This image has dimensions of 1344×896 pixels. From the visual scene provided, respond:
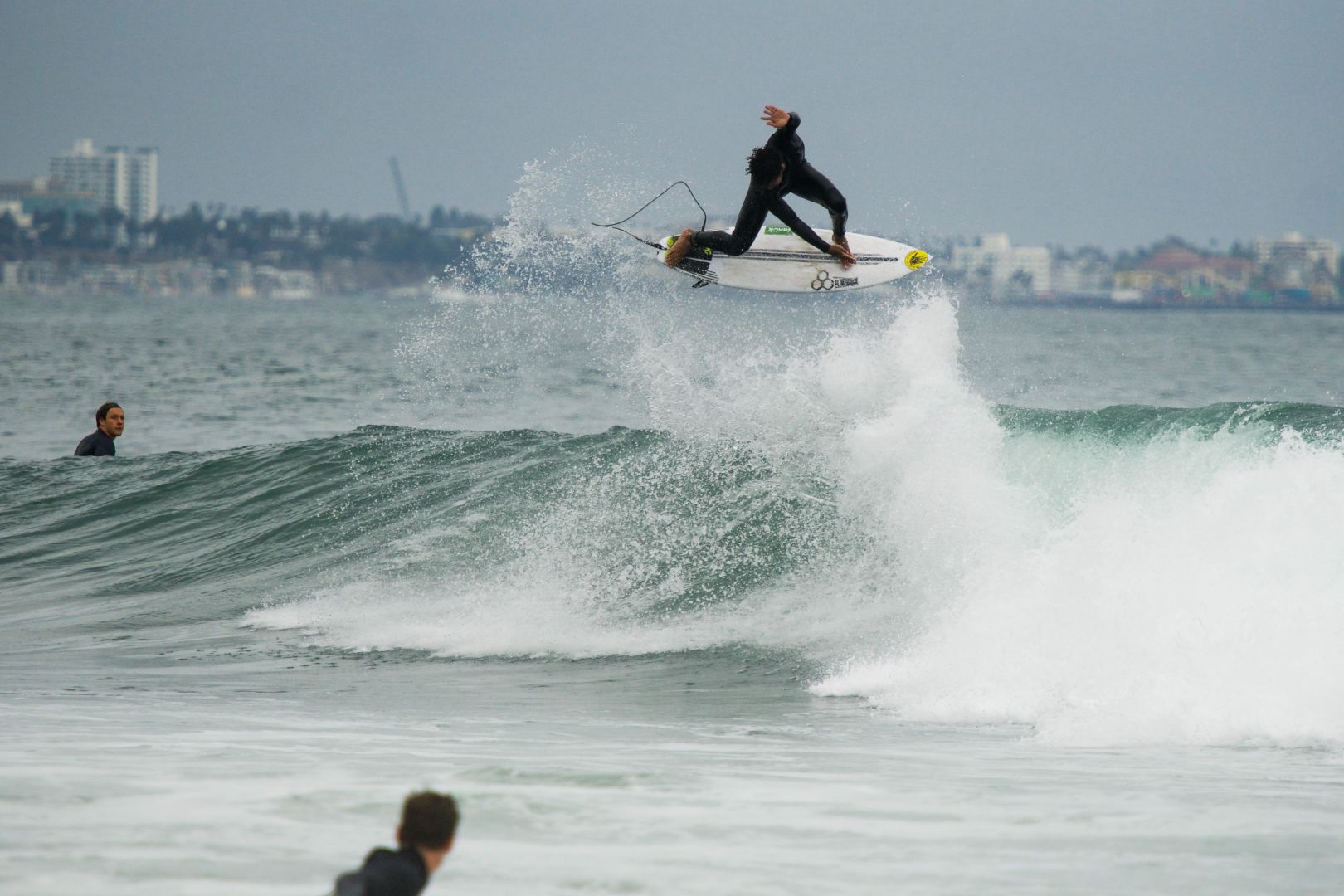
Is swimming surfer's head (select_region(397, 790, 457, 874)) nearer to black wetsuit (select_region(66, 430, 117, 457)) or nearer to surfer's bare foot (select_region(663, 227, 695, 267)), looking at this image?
surfer's bare foot (select_region(663, 227, 695, 267))

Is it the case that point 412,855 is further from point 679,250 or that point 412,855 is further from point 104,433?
point 104,433

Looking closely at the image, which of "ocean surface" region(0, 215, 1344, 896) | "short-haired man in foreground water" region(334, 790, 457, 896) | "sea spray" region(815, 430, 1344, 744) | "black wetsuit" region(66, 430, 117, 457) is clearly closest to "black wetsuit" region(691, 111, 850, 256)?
"ocean surface" region(0, 215, 1344, 896)

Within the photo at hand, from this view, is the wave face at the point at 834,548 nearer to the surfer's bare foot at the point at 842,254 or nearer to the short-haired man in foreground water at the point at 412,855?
the surfer's bare foot at the point at 842,254

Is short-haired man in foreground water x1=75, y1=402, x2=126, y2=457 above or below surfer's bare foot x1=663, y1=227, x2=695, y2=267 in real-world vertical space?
below

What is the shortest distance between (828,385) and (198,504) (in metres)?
7.86

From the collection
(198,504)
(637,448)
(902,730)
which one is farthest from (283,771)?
(198,504)

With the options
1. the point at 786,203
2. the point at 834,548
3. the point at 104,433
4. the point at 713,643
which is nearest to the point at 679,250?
the point at 786,203

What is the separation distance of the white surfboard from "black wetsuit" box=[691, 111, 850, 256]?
0.27 m

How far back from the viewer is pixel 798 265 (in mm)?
12445

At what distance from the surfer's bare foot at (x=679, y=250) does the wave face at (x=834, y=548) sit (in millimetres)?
1631

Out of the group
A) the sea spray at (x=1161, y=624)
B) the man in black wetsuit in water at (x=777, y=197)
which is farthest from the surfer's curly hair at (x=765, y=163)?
the sea spray at (x=1161, y=624)

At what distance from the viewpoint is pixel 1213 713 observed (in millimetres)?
7777

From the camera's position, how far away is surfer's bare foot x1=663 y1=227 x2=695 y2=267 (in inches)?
464

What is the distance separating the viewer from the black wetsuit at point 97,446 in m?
15.0
